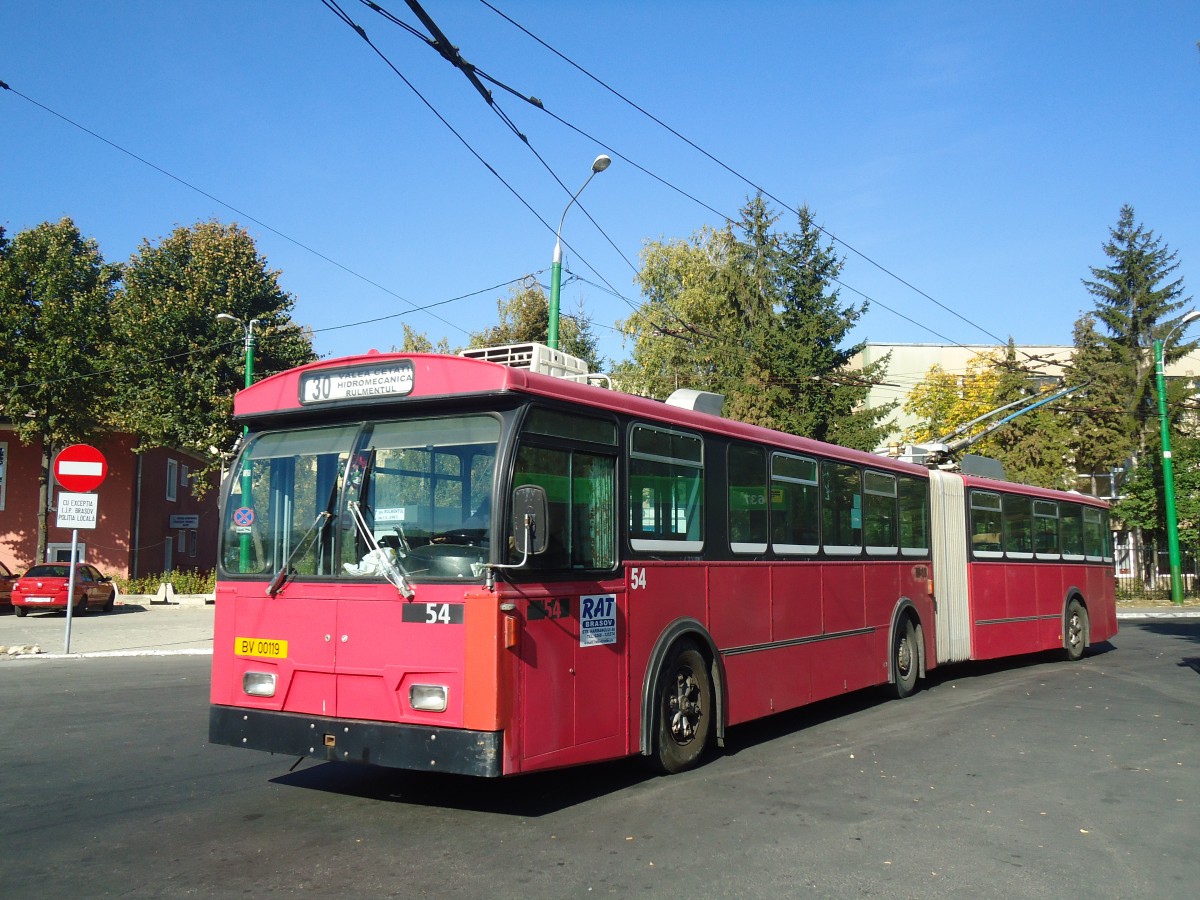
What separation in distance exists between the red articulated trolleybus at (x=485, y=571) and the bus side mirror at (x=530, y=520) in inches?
0.5

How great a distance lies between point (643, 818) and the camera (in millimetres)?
6652

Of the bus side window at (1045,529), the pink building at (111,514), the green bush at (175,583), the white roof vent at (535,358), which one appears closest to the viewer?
the white roof vent at (535,358)

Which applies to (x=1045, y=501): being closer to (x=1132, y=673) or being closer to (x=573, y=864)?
(x=1132, y=673)

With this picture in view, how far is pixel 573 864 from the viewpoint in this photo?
5645mm

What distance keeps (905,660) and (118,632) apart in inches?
→ 739

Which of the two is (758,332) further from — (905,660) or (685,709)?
(685,709)

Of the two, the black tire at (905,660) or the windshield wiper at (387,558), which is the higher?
the windshield wiper at (387,558)

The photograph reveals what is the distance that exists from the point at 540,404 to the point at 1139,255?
168ft

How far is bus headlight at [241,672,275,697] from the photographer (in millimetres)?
6910

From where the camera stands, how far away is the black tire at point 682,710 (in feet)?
25.6

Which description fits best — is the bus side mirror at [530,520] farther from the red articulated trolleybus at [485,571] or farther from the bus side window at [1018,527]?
the bus side window at [1018,527]

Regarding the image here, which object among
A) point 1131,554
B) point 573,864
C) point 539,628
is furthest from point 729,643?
point 1131,554

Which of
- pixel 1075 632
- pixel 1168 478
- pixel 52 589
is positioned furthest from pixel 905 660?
pixel 52 589

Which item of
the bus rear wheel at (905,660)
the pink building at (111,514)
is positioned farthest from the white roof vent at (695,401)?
the pink building at (111,514)
